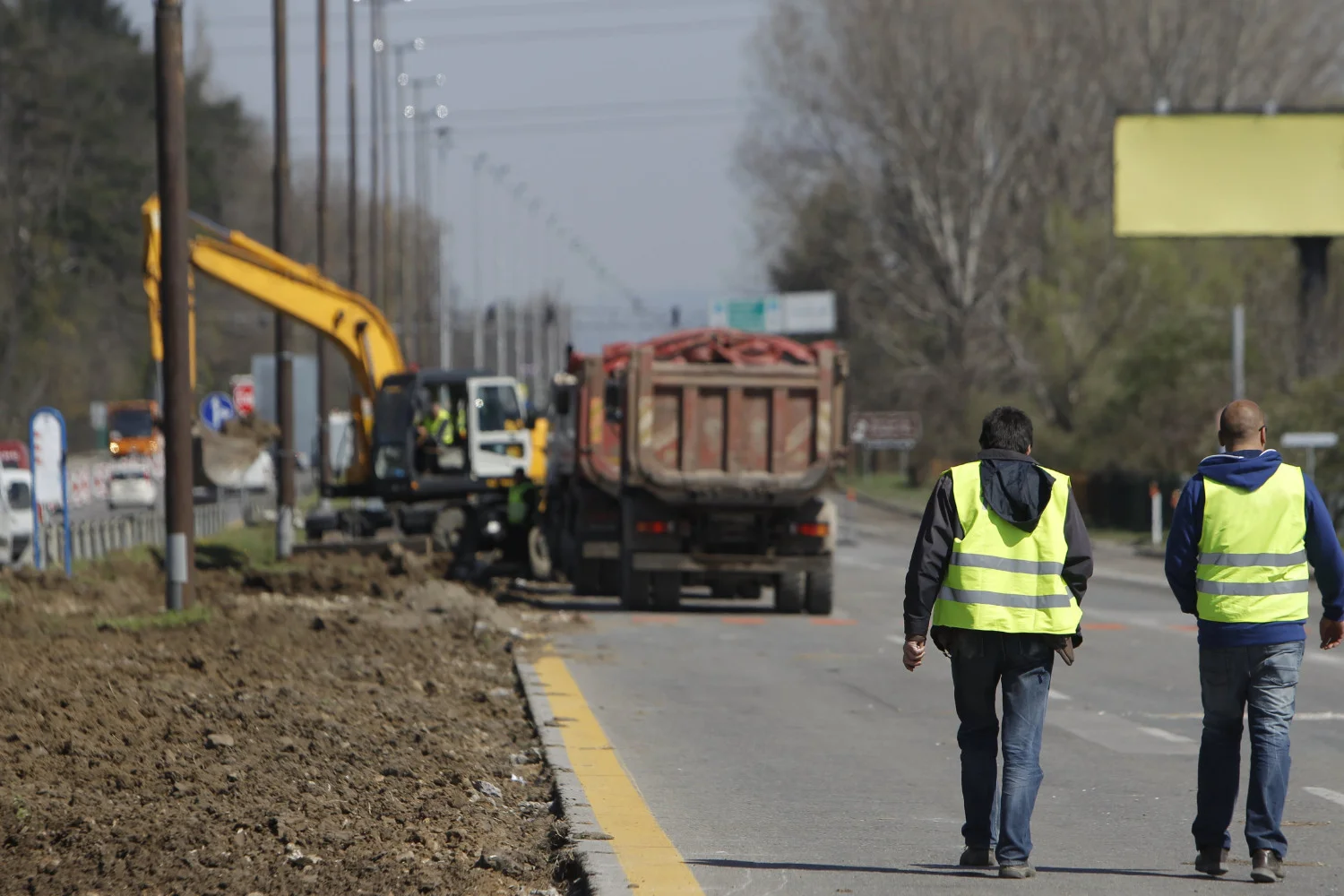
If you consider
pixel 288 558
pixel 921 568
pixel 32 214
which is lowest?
pixel 288 558

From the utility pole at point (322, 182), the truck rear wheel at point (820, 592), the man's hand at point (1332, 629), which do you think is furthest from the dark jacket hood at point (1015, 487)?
the utility pole at point (322, 182)

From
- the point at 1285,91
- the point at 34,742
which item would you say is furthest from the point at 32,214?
the point at 34,742

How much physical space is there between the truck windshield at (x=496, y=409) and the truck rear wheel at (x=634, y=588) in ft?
22.3

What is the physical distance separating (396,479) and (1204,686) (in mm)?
20544

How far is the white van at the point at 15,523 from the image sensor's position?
27.2m

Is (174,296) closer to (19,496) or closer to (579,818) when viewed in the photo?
(579,818)

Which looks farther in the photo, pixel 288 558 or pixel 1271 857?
pixel 288 558

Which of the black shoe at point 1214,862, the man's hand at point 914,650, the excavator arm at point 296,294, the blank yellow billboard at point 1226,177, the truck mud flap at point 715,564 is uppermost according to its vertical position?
the blank yellow billboard at point 1226,177

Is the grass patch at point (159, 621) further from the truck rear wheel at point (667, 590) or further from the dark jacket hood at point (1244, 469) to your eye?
the dark jacket hood at point (1244, 469)

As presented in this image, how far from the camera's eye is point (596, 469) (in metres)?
22.6

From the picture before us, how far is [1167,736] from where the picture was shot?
12430mm

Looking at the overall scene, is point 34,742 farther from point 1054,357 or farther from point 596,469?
point 1054,357

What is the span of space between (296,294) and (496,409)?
339cm

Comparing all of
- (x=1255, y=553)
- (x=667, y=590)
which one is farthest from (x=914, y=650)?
(x=667, y=590)
